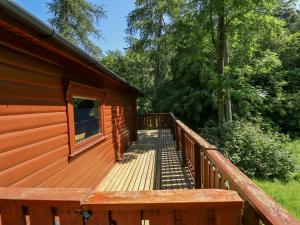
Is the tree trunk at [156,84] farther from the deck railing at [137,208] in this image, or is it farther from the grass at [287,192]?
the deck railing at [137,208]

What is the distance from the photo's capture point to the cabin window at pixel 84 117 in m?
3.63

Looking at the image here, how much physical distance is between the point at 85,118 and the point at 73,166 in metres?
1.13

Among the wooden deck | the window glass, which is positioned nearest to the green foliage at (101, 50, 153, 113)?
the wooden deck

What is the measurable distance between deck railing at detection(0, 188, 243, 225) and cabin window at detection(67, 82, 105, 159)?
7.52 feet

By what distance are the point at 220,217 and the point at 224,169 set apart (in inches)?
30.7

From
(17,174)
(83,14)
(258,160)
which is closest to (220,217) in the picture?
(17,174)

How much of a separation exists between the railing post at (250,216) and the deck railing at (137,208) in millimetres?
52

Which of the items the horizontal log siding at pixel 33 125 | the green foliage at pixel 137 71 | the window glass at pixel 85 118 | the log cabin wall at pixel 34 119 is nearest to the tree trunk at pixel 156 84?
the green foliage at pixel 137 71

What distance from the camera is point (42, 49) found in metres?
2.71

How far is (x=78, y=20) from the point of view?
15.4 m

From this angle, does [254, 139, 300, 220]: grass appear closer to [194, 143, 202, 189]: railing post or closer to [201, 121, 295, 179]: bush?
[201, 121, 295, 179]: bush

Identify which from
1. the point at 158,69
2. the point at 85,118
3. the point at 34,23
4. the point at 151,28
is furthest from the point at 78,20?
the point at 34,23

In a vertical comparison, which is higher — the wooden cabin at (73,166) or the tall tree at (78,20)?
the tall tree at (78,20)

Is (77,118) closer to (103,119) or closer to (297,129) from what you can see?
(103,119)
